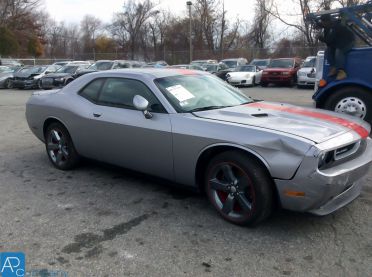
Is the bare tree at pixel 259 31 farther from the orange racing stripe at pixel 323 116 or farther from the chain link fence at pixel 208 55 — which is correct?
the orange racing stripe at pixel 323 116

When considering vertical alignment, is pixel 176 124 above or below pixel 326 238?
above

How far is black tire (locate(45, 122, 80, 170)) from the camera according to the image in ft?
17.3

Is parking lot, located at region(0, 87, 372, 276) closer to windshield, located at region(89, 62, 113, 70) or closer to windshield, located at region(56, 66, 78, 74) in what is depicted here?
windshield, located at region(89, 62, 113, 70)

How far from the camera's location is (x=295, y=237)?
341 centimetres

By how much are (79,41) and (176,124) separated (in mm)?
82798

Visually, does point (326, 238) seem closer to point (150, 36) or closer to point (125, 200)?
point (125, 200)

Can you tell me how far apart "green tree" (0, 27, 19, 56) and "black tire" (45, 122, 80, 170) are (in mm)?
53190

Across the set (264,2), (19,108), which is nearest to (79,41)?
(264,2)

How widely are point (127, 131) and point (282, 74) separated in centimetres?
1773

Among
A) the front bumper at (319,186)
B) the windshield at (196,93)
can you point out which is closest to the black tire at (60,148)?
the windshield at (196,93)

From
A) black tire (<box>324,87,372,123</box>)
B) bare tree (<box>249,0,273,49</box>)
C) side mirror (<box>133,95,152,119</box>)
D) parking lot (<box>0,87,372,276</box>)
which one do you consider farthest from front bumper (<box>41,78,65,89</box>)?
bare tree (<box>249,0,273,49</box>)

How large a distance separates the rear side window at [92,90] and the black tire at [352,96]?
4727 mm

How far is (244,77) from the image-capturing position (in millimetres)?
21078

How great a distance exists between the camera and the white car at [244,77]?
20.9 m
